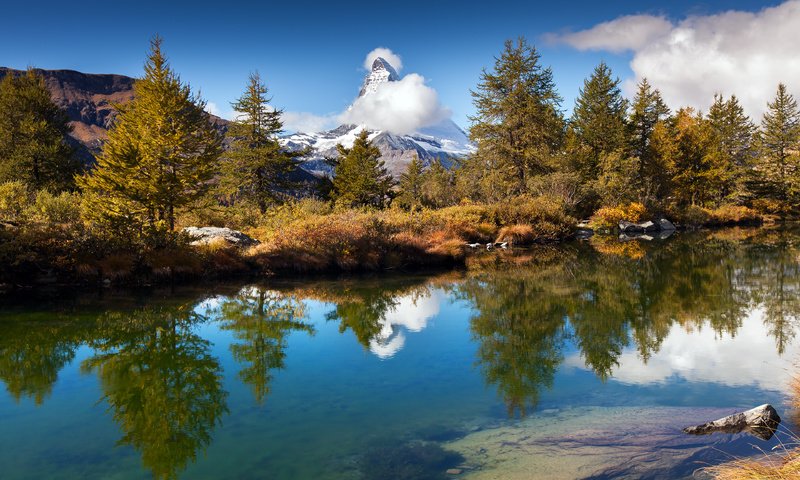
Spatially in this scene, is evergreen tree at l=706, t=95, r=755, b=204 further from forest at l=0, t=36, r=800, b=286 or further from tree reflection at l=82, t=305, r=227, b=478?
tree reflection at l=82, t=305, r=227, b=478

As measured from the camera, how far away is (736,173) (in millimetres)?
50500

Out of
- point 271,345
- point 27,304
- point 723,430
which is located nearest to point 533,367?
point 723,430

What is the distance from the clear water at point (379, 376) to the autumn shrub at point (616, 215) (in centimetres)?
2509

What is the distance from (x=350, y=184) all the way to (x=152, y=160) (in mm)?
30220

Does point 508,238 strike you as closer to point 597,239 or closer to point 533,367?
point 597,239

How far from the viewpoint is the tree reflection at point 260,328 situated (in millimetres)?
9492

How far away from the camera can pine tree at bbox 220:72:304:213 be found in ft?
126

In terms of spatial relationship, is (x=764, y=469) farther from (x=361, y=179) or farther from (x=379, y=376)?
(x=361, y=179)

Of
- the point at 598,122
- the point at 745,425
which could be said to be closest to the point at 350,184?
the point at 598,122

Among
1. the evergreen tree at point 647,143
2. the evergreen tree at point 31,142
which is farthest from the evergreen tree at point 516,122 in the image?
the evergreen tree at point 31,142

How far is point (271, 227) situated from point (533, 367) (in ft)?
67.4

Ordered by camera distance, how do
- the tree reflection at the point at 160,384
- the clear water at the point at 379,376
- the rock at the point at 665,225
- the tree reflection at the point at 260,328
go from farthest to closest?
1. the rock at the point at 665,225
2. the tree reflection at the point at 260,328
3. the tree reflection at the point at 160,384
4. the clear water at the point at 379,376

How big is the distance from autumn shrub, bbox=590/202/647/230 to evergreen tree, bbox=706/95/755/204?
1297 centimetres

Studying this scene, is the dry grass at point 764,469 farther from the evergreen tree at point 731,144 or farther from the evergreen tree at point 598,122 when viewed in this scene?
the evergreen tree at point 731,144
